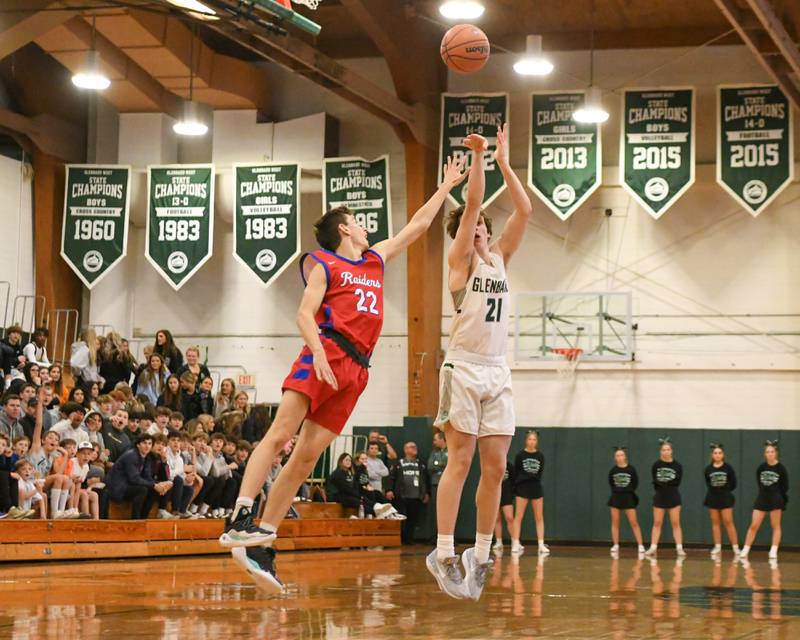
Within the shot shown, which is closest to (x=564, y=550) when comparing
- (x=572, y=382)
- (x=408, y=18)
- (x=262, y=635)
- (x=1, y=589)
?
(x=572, y=382)

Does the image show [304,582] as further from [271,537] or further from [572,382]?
[572,382]

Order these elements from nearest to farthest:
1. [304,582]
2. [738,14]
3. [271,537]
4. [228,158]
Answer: [271,537] < [304,582] < [738,14] < [228,158]

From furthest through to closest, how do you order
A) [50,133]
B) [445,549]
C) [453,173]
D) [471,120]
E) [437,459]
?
[50,133], [471,120], [437,459], [453,173], [445,549]

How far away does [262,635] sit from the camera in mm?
5574

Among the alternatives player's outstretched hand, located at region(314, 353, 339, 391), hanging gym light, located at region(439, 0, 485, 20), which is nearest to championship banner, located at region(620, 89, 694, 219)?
hanging gym light, located at region(439, 0, 485, 20)

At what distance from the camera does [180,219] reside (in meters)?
24.1

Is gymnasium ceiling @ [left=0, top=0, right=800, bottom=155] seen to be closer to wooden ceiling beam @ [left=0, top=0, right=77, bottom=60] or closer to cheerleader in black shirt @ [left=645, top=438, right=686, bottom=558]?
wooden ceiling beam @ [left=0, top=0, right=77, bottom=60]

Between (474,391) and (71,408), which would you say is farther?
(71,408)

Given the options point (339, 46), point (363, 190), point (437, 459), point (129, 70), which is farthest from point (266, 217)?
point (437, 459)

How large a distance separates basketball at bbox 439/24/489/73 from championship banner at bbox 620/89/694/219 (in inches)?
490

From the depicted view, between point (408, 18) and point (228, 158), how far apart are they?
16.2 ft

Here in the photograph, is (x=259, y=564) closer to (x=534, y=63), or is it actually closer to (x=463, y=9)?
(x=463, y=9)

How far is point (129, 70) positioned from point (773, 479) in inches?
571

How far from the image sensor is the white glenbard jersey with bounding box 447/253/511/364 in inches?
291
